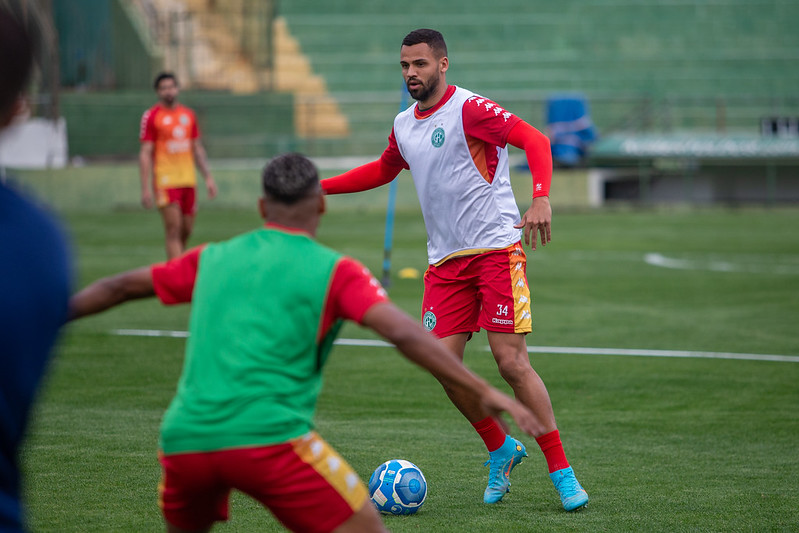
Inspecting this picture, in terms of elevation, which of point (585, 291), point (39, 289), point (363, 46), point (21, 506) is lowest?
point (585, 291)

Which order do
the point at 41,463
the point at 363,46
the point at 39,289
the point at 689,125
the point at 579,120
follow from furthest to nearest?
the point at 363,46
the point at 689,125
the point at 579,120
the point at 41,463
the point at 39,289

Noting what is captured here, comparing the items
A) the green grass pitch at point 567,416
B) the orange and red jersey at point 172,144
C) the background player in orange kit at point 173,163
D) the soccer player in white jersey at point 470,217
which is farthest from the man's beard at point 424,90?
the orange and red jersey at point 172,144

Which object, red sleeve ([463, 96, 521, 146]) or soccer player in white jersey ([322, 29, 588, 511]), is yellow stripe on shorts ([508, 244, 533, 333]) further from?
red sleeve ([463, 96, 521, 146])

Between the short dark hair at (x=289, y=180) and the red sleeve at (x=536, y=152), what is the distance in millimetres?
2418

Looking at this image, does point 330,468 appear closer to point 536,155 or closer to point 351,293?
point 351,293

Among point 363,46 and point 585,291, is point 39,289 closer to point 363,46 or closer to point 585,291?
point 585,291

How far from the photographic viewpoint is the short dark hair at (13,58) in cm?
234

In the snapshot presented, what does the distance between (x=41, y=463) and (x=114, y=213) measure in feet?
68.3

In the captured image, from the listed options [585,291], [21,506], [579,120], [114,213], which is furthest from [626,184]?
[21,506]

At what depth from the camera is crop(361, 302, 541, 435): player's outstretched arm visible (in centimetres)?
332

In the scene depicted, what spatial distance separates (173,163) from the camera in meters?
15.5

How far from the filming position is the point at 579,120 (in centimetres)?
2838

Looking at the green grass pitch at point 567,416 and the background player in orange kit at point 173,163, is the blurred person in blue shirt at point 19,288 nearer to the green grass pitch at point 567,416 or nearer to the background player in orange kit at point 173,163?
the green grass pitch at point 567,416

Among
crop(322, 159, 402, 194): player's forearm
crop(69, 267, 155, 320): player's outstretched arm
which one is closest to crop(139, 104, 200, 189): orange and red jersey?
crop(322, 159, 402, 194): player's forearm
